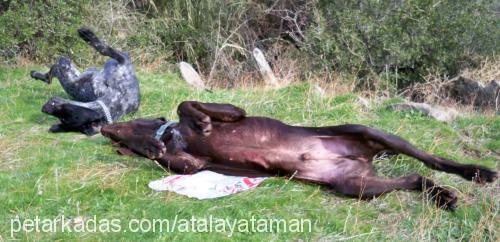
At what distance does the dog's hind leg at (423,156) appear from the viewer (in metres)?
3.92

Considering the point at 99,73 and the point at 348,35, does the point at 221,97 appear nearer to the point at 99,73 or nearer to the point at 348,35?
the point at 99,73

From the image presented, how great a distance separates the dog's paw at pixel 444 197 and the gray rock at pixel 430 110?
2160mm

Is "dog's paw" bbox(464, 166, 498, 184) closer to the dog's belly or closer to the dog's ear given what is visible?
the dog's belly

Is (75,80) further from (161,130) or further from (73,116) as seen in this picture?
(161,130)

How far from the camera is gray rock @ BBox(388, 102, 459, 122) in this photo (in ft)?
19.6

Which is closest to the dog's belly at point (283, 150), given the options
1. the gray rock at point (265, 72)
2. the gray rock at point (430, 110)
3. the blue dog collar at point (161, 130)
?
the blue dog collar at point (161, 130)

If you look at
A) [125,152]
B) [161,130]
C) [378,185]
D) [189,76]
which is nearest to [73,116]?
[125,152]

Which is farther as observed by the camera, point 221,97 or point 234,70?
point 234,70

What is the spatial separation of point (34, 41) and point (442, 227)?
8.00 m

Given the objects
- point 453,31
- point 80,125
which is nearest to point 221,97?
point 80,125

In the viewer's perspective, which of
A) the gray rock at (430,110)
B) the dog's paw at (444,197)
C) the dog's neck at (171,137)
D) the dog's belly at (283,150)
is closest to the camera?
the dog's paw at (444,197)

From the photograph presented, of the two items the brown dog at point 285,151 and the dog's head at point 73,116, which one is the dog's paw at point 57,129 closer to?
the dog's head at point 73,116

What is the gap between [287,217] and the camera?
3650 mm

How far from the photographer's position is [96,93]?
587 cm
